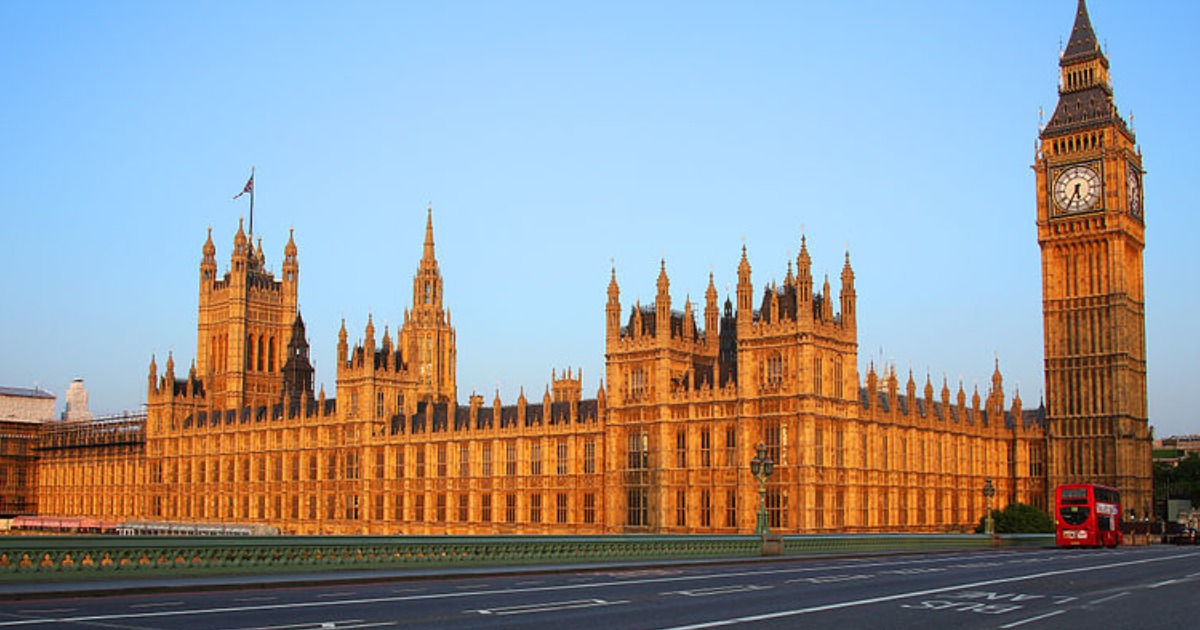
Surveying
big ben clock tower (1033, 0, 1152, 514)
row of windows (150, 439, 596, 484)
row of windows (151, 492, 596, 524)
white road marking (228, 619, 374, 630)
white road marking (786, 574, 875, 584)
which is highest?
big ben clock tower (1033, 0, 1152, 514)

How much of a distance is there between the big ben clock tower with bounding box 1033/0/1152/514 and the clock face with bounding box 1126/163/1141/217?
0.15 m

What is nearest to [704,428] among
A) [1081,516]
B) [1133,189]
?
[1081,516]

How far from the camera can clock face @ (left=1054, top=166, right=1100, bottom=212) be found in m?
94.9

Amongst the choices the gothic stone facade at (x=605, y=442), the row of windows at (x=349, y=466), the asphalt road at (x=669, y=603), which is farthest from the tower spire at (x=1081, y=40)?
the asphalt road at (x=669, y=603)

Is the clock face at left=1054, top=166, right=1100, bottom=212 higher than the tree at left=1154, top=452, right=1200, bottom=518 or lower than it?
higher

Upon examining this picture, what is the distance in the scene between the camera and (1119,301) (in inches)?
3642

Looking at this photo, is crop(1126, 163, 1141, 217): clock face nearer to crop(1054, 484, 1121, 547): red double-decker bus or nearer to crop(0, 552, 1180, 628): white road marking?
crop(1054, 484, 1121, 547): red double-decker bus

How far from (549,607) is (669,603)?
280 centimetres

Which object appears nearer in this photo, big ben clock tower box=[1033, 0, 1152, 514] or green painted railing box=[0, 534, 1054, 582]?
green painted railing box=[0, 534, 1054, 582]

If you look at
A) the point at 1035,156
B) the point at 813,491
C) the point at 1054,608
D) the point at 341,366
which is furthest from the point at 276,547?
the point at 1035,156

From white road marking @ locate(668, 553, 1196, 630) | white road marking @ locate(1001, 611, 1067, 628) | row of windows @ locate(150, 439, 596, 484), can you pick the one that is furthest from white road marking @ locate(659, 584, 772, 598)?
row of windows @ locate(150, 439, 596, 484)

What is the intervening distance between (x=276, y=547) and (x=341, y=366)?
72.1m

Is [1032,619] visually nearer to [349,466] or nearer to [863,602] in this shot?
[863,602]

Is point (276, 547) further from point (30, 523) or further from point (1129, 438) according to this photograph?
point (30, 523)
